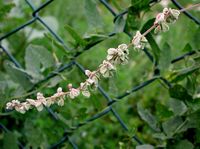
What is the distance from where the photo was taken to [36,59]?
1.21 meters

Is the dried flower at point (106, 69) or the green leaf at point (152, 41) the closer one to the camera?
the dried flower at point (106, 69)

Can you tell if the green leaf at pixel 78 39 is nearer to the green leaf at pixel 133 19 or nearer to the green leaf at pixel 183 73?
the green leaf at pixel 133 19

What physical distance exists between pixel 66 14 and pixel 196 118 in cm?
143

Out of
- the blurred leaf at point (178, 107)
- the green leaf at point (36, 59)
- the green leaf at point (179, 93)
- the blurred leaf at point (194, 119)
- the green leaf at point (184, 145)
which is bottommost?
the green leaf at point (184, 145)

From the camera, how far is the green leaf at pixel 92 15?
1.08m

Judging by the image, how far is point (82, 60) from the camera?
226 cm

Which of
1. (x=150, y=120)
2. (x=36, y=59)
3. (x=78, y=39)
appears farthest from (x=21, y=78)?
(x=150, y=120)

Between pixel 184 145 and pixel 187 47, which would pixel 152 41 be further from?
pixel 184 145

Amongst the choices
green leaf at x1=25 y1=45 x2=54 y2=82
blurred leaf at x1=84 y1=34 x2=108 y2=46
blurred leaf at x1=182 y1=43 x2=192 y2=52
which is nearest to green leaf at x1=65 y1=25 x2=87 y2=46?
blurred leaf at x1=84 y1=34 x2=108 y2=46

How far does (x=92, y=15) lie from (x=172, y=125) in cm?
29

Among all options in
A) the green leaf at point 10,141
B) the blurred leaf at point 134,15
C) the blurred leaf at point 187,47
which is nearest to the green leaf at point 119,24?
the blurred leaf at point 134,15

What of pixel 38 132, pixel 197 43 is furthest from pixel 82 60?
pixel 197 43

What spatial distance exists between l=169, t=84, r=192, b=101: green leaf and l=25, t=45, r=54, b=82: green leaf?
30 centimetres

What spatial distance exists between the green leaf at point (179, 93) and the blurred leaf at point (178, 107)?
45mm
